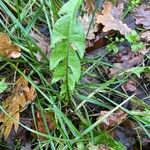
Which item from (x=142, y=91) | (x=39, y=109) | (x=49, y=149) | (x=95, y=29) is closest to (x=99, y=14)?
(x=95, y=29)

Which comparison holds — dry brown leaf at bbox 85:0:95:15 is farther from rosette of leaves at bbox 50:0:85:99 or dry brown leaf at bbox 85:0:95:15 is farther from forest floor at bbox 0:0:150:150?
rosette of leaves at bbox 50:0:85:99

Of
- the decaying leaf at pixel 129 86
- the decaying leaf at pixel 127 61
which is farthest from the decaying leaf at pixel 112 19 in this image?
the decaying leaf at pixel 129 86

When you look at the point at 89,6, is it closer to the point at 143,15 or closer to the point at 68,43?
the point at 143,15

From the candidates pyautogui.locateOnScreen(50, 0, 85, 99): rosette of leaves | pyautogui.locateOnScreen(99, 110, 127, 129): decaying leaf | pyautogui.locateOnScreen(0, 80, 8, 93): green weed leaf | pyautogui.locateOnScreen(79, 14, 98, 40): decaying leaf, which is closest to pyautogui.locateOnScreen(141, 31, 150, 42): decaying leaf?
pyautogui.locateOnScreen(79, 14, 98, 40): decaying leaf

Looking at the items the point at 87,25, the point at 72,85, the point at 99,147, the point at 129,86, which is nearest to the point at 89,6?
the point at 87,25

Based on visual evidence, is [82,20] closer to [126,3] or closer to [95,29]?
[95,29]

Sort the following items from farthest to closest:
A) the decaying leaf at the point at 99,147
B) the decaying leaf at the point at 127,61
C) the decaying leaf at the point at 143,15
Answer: the decaying leaf at the point at 143,15 < the decaying leaf at the point at 127,61 < the decaying leaf at the point at 99,147

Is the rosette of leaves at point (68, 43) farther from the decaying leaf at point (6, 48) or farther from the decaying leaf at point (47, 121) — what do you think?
the decaying leaf at point (6, 48)
